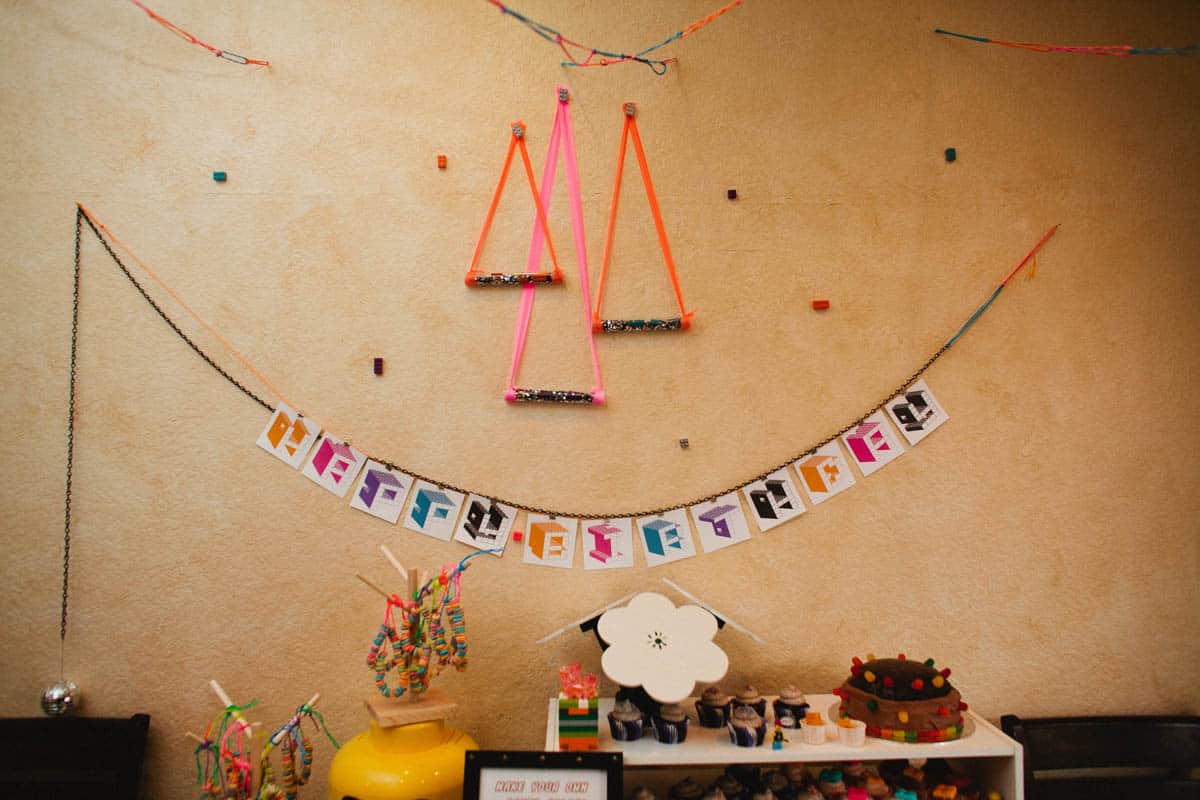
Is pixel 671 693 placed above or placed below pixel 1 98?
below

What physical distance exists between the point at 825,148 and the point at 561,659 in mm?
1549

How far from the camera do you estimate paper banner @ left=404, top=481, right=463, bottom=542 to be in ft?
6.67

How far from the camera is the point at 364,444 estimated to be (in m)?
2.05

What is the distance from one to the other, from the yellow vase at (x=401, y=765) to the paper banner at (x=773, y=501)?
913 mm

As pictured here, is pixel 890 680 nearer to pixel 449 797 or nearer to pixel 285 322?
pixel 449 797

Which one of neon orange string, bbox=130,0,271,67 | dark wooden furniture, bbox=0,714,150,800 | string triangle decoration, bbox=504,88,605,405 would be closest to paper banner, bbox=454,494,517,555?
string triangle decoration, bbox=504,88,605,405

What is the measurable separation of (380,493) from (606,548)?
61 centimetres

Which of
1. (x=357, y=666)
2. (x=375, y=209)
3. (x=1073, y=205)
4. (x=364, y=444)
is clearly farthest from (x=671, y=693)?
(x=1073, y=205)

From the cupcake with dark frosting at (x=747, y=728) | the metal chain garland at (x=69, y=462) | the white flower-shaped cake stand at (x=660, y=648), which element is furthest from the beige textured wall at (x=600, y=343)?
the cupcake with dark frosting at (x=747, y=728)

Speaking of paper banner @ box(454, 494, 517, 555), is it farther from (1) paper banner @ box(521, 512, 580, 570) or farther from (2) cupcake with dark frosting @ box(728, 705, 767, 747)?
(2) cupcake with dark frosting @ box(728, 705, 767, 747)

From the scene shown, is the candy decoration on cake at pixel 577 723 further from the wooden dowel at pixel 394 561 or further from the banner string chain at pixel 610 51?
the banner string chain at pixel 610 51

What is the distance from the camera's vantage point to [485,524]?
204 cm

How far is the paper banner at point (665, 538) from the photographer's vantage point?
2.06 metres

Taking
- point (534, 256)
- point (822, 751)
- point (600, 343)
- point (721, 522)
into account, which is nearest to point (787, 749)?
point (822, 751)
